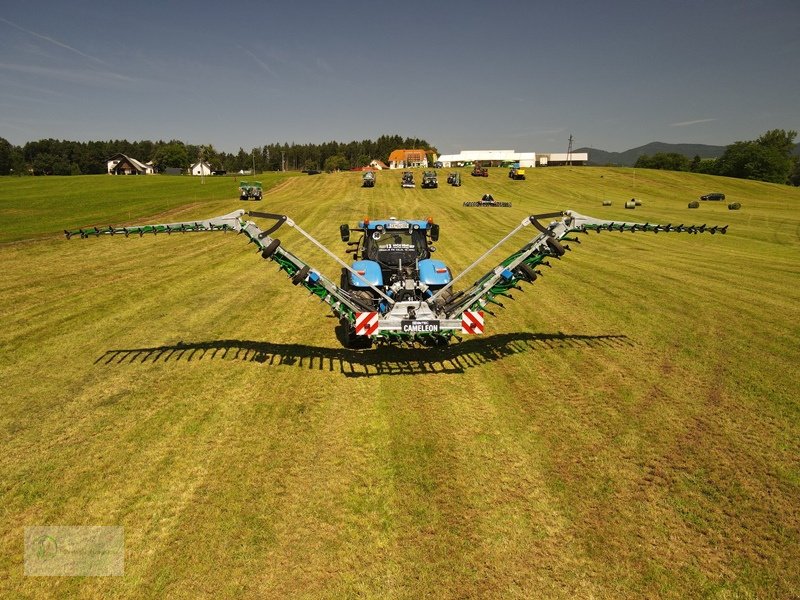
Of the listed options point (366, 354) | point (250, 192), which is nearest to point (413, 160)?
point (250, 192)

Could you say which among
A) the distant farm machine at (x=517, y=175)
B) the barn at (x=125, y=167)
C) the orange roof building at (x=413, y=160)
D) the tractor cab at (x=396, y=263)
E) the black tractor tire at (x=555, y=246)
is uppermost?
the orange roof building at (x=413, y=160)

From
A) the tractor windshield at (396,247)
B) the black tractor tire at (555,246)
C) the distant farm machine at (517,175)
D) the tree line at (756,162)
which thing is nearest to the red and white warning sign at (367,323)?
the tractor windshield at (396,247)

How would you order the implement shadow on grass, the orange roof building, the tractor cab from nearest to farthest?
the implement shadow on grass, the tractor cab, the orange roof building

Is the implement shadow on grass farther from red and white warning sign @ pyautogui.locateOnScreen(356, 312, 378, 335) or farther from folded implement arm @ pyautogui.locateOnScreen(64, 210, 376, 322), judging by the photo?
folded implement arm @ pyautogui.locateOnScreen(64, 210, 376, 322)

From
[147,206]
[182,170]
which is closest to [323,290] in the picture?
[147,206]

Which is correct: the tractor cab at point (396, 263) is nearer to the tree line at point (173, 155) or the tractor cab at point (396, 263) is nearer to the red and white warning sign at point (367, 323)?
the red and white warning sign at point (367, 323)

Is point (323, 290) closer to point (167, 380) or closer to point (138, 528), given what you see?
point (167, 380)

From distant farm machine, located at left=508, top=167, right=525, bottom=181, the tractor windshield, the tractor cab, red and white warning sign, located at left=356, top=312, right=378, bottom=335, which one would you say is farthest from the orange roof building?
red and white warning sign, located at left=356, top=312, right=378, bottom=335
